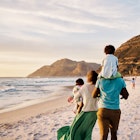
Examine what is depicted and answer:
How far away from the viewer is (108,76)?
16.0 ft

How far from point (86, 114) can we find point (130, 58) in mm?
155986

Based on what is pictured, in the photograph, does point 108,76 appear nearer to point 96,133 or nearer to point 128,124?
point 96,133

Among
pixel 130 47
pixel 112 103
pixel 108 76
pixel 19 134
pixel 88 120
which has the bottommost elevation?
pixel 19 134

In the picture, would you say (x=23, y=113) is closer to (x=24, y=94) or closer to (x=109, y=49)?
(x=109, y=49)

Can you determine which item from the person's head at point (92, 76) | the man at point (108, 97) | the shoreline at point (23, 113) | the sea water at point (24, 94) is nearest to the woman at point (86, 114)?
the person's head at point (92, 76)

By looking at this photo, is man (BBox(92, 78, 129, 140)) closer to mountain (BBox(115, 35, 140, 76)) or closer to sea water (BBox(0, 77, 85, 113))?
sea water (BBox(0, 77, 85, 113))

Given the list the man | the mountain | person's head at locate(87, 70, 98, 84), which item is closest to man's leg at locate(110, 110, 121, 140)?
the man

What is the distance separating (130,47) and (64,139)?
17851 cm

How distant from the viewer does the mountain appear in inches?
5679

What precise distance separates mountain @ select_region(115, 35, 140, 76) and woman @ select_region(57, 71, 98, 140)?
133m

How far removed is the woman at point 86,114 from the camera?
5.67 meters

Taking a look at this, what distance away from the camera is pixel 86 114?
225 inches

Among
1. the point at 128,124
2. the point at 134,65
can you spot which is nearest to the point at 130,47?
the point at 134,65

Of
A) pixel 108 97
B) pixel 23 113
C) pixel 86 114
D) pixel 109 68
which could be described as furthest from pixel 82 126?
pixel 23 113
